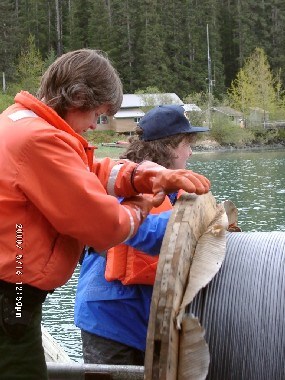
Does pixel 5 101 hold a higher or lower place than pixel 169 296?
lower

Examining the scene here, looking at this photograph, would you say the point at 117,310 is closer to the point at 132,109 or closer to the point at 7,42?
the point at 132,109

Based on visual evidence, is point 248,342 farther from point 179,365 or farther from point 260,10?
point 260,10

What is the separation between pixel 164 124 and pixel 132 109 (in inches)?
2629

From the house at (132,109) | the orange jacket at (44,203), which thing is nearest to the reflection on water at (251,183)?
the house at (132,109)

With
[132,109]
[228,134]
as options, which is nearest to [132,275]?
[228,134]

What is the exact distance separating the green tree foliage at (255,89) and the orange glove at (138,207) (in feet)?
229

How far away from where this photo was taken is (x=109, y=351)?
3223 millimetres

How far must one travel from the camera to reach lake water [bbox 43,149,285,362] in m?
11.5

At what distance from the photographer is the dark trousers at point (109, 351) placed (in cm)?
319

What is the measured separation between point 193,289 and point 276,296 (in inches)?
16.4

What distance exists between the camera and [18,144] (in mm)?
2420

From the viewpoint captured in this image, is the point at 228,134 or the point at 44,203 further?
the point at 228,134

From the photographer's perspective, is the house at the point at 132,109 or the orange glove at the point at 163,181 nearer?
the orange glove at the point at 163,181

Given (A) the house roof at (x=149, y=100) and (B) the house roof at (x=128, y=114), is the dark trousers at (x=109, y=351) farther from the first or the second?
(B) the house roof at (x=128, y=114)
